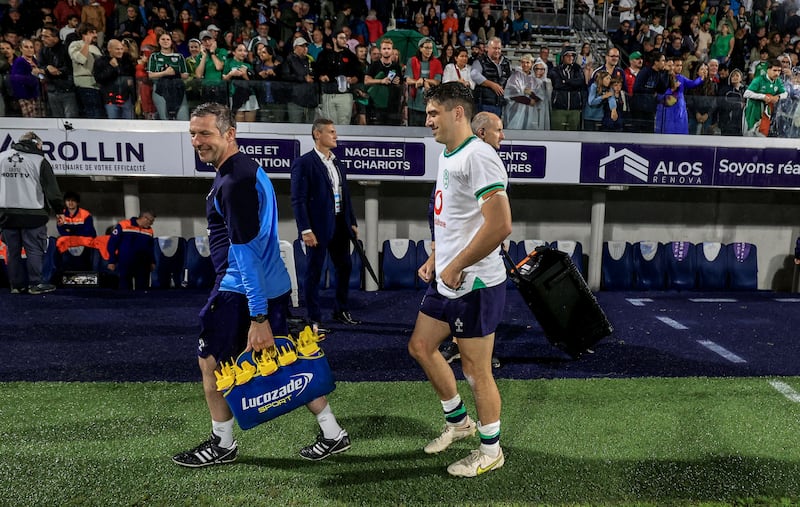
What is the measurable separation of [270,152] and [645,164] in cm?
540

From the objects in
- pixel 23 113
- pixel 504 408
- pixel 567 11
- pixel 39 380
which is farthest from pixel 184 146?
pixel 567 11

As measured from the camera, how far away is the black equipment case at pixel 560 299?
4402mm

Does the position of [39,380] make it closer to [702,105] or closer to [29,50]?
[29,50]

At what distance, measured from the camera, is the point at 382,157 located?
8.30 metres

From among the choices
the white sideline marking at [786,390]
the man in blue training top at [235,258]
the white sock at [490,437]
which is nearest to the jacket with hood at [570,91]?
the white sideline marking at [786,390]

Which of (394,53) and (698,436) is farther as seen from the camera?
(394,53)

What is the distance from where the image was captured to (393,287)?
8891mm

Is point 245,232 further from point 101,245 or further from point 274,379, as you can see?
point 101,245

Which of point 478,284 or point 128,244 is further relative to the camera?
point 128,244

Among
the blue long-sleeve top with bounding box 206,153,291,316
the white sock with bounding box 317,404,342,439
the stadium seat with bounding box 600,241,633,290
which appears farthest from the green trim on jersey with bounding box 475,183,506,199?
the stadium seat with bounding box 600,241,633,290

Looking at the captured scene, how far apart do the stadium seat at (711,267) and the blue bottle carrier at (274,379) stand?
26.9ft

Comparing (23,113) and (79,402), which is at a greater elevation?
(23,113)

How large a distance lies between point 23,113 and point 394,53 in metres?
5.22

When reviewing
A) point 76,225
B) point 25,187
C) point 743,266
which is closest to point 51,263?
point 76,225
